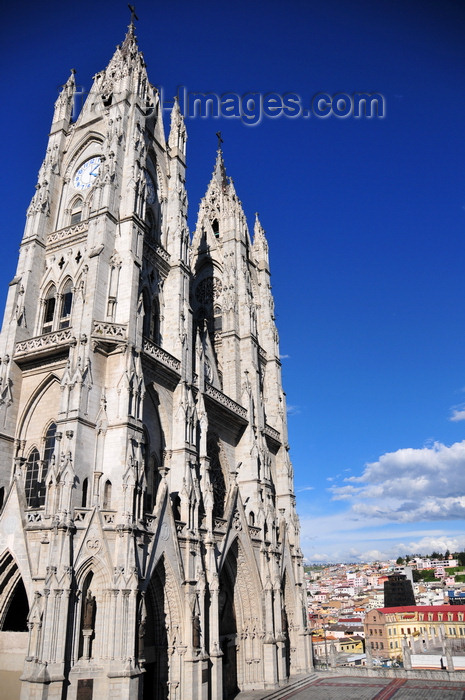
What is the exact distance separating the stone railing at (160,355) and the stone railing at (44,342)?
128 inches

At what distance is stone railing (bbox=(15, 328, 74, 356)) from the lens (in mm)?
23000

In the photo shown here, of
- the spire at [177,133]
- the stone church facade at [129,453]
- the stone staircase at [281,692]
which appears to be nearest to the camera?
the stone church facade at [129,453]

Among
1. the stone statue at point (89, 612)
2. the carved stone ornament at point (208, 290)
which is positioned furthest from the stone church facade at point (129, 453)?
the carved stone ornament at point (208, 290)

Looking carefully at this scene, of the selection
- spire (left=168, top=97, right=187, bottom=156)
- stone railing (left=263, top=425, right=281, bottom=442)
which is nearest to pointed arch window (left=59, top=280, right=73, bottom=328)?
spire (left=168, top=97, right=187, bottom=156)

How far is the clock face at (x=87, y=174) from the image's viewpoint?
2942 cm

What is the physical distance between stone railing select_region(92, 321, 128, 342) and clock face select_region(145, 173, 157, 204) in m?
11.0

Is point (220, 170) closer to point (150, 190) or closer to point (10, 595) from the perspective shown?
point (150, 190)

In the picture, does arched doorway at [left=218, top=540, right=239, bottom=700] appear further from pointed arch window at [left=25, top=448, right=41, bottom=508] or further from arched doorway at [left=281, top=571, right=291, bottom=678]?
pointed arch window at [left=25, top=448, right=41, bottom=508]

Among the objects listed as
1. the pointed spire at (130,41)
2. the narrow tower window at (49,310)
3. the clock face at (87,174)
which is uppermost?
the pointed spire at (130,41)

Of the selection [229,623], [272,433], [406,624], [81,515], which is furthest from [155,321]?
[406,624]

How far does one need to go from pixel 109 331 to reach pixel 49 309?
18.9ft

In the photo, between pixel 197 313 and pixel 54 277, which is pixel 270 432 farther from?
pixel 54 277

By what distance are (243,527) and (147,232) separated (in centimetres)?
1573

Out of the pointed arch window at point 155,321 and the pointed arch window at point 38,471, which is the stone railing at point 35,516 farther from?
the pointed arch window at point 155,321
